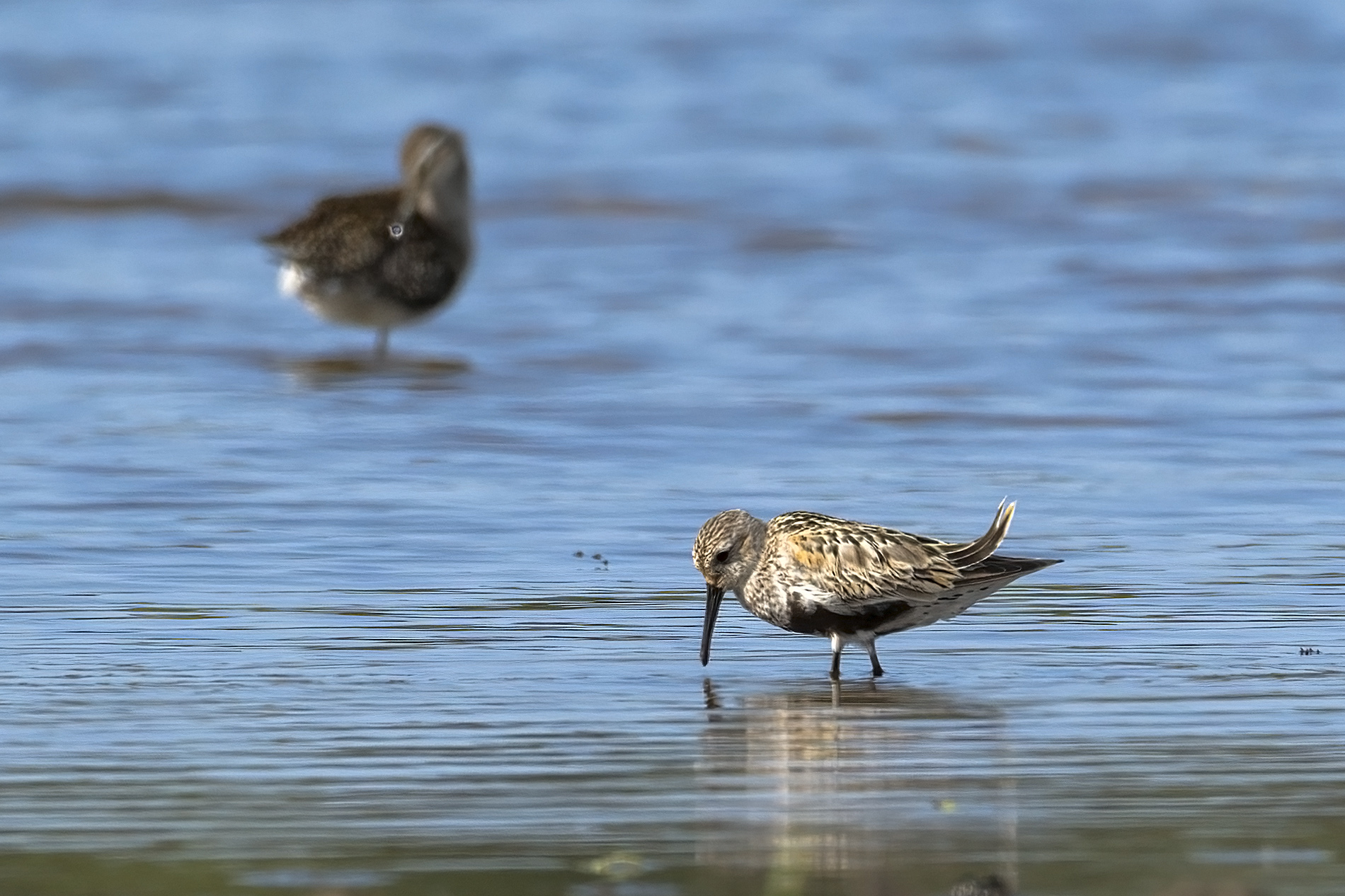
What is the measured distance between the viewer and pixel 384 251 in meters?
14.1

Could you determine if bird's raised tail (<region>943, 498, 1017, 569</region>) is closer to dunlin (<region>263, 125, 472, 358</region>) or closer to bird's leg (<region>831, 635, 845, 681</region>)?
bird's leg (<region>831, 635, 845, 681</region>)

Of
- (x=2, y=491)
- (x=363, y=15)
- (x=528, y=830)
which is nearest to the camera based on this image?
(x=528, y=830)

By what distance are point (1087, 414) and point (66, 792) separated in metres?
7.02

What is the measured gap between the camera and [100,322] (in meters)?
14.6

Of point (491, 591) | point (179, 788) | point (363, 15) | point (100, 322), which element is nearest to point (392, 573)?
point (491, 591)

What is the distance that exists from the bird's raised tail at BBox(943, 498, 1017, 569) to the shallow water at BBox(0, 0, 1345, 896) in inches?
12.6

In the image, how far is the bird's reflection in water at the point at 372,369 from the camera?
13.1 metres

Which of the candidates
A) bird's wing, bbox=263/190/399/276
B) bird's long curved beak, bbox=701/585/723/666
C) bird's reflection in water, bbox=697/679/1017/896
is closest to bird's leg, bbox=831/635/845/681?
bird's reflection in water, bbox=697/679/1017/896

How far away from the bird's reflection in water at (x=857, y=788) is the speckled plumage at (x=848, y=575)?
22 centimetres

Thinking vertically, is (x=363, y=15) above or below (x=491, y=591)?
above

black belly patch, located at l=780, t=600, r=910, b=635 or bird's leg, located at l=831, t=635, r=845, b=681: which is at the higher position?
black belly patch, located at l=780, t=600, r=910, b=635

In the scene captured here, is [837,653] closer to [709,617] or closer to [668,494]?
[709,617]

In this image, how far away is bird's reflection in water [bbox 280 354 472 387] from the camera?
1313cm

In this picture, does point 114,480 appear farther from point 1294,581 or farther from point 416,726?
point 1294,581
